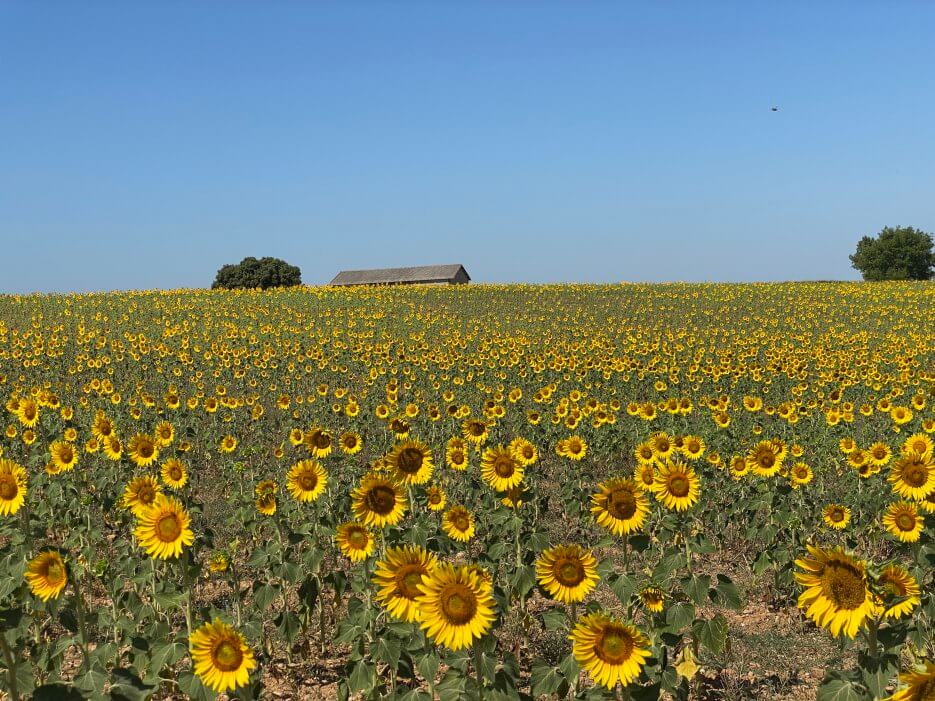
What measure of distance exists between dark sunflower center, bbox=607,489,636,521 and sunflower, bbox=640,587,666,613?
478 mm

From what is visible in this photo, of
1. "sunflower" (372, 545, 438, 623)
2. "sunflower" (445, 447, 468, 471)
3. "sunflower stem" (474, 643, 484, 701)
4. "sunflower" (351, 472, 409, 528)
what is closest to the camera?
"sunflower stem" (474, 643, 484, 701)

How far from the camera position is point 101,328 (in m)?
25.2

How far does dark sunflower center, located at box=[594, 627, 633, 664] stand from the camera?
281 cm

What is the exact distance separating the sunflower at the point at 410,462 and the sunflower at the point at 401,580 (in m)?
1.33

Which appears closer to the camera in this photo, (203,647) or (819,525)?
(203,647)

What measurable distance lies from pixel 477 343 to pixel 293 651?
625 inches

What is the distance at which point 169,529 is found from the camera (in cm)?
369

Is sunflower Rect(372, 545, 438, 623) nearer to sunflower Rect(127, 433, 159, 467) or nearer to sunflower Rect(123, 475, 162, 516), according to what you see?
sunflower Rect(123, 475, 162, 516)

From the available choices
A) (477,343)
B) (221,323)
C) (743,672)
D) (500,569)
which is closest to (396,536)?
(500,569)

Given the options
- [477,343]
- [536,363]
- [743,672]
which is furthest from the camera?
[477,343]

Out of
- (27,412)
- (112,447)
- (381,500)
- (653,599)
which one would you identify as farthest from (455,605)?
(27,412)

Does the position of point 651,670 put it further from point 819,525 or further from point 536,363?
point 536,363

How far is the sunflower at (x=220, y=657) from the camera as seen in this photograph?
292 cm

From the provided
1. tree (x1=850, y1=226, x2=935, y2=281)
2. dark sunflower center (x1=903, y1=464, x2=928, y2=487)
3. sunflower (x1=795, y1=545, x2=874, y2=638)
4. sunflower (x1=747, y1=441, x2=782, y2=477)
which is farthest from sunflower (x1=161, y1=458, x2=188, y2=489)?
tree (x1=850, y1=226, x2=935, y2=281)
